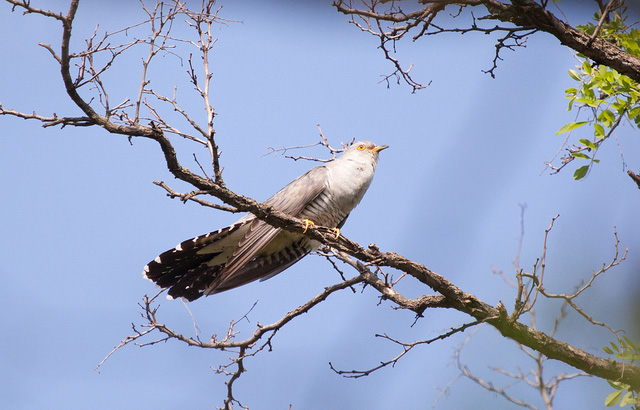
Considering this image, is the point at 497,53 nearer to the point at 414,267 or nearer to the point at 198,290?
the point at 414,267

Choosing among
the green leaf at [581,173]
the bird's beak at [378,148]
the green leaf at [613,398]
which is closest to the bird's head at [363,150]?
the bird's beak at [378,148]

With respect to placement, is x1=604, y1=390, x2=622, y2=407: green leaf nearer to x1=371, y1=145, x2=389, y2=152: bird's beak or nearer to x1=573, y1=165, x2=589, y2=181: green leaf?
x1=573, y1=165, x2=589, y2=181: green leaf

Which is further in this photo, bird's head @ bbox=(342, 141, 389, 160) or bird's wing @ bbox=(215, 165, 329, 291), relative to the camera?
bird's head @ bbox=(342, 141, 389, 160)

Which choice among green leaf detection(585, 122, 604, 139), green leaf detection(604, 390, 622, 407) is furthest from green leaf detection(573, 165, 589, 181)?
green leaf detection(604, 390, 622, 407)

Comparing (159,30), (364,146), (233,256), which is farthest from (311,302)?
(159,30)

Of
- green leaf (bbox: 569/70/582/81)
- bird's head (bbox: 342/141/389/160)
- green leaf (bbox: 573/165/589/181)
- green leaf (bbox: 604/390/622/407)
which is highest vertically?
bird's head (bbox: 342/141/389/160)

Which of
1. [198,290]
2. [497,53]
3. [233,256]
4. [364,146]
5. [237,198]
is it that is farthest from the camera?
[364,146]

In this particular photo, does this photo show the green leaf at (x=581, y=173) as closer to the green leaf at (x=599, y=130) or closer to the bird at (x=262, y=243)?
the green leaf at (x=599, y=130)

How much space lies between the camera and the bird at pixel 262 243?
450 cm

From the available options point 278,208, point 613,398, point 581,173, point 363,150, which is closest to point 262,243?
point 278,208

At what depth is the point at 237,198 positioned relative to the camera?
326 centimetres

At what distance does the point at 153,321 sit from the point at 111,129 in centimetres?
161

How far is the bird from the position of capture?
14.8 ft

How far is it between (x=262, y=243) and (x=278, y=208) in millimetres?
421
